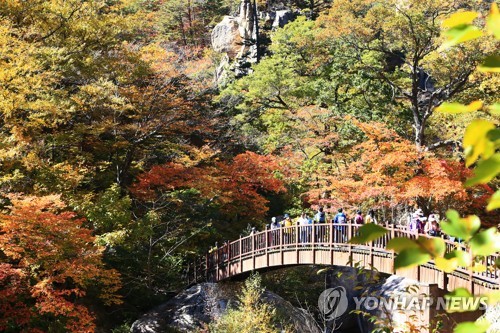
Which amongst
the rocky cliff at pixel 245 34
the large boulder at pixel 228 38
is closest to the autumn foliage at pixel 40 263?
the rocky cliff at pixel 245 34

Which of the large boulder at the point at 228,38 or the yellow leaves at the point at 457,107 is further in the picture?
the large boulder at the point at 228,38

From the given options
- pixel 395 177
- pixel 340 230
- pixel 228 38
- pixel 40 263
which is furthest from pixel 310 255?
pixel 228 38

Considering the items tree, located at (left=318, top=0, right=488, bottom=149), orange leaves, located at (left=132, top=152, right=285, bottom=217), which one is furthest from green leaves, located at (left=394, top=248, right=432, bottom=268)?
tree, located at (left=318, top=0, right=488, bottom=149)

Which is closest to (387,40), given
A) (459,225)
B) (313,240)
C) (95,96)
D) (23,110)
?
(313,240)

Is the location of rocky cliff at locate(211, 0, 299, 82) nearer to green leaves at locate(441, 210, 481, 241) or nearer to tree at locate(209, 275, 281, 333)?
tree at locate(209, 275, 281, 333)

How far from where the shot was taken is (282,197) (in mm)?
21203

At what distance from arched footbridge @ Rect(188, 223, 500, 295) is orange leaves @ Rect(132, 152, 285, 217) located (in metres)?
2.02

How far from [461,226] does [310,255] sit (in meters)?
12.9

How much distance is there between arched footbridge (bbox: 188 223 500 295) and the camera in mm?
10234

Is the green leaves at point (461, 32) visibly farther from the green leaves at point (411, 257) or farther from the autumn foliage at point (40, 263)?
the autumn foliage at point (40, 263)

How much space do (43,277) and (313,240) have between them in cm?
661

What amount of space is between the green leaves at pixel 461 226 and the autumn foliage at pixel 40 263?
1034cm

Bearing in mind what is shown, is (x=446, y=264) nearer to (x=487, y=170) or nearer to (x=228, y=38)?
(x=487, y=170)

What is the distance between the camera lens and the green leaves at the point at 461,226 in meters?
0.69
